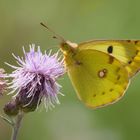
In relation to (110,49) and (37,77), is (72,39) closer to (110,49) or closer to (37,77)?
(110,49)

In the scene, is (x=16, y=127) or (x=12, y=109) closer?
(x=16, y=127)

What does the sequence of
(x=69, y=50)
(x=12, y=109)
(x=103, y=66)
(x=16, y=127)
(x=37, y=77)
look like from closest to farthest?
(x=16, y=127) < (x=12, y=109) < (x=37, y=77) < (x=69, y=50) < (x=103, y=66)

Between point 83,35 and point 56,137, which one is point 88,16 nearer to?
point 83,35

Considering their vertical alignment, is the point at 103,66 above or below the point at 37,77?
below

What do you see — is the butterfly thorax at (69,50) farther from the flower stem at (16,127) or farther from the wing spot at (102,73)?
the flower stem at (16,127)

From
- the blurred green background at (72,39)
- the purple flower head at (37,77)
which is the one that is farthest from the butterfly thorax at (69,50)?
the blurred green background at (72,39)

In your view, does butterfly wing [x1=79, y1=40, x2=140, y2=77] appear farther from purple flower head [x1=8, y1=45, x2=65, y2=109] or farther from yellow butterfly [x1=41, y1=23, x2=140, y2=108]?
purple flower head [x1=8, y1=45, x2=65, y2=109]

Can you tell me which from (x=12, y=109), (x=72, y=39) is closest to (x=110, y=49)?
(x=12, y=109)

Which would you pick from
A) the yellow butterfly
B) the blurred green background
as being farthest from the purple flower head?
the blurred green background
